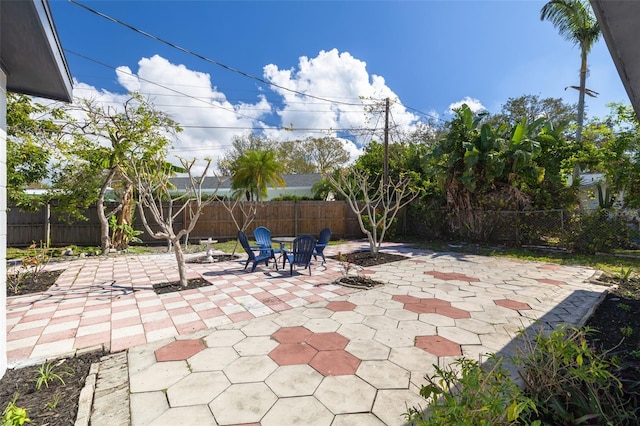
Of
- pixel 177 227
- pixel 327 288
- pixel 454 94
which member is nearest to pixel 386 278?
pixel 327 288

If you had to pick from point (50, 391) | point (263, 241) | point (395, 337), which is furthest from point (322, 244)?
point (50, 391)

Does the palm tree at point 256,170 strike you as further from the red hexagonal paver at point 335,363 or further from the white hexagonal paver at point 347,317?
the red hexagonal paver at point 335,363

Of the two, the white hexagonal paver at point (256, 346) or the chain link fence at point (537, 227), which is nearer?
the white hexagonal paver at point (256, 346)

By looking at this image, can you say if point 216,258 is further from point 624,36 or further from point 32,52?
point 624,36

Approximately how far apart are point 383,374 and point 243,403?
1.21m

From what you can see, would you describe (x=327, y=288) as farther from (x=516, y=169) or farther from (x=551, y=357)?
(x=516, y=169)

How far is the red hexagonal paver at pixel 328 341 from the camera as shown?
290 cm

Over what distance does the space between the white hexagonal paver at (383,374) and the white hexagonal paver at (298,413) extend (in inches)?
21.0

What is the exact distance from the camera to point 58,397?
2137mm

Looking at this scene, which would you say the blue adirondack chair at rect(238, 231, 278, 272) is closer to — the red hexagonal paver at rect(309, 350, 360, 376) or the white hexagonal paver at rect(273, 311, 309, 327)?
the white hexagonal paver at rect(273, 311, 309, 327)

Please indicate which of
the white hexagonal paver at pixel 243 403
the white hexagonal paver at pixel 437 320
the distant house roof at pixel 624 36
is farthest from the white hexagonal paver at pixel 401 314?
the distant house roof at pixel 624 36

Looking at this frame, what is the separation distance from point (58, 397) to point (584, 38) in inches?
818

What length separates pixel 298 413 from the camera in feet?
6.39

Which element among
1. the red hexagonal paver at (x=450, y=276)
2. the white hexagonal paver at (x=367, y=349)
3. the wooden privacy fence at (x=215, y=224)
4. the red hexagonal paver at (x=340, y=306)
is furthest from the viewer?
the wooden privacy fence at (x=215, y=224)
